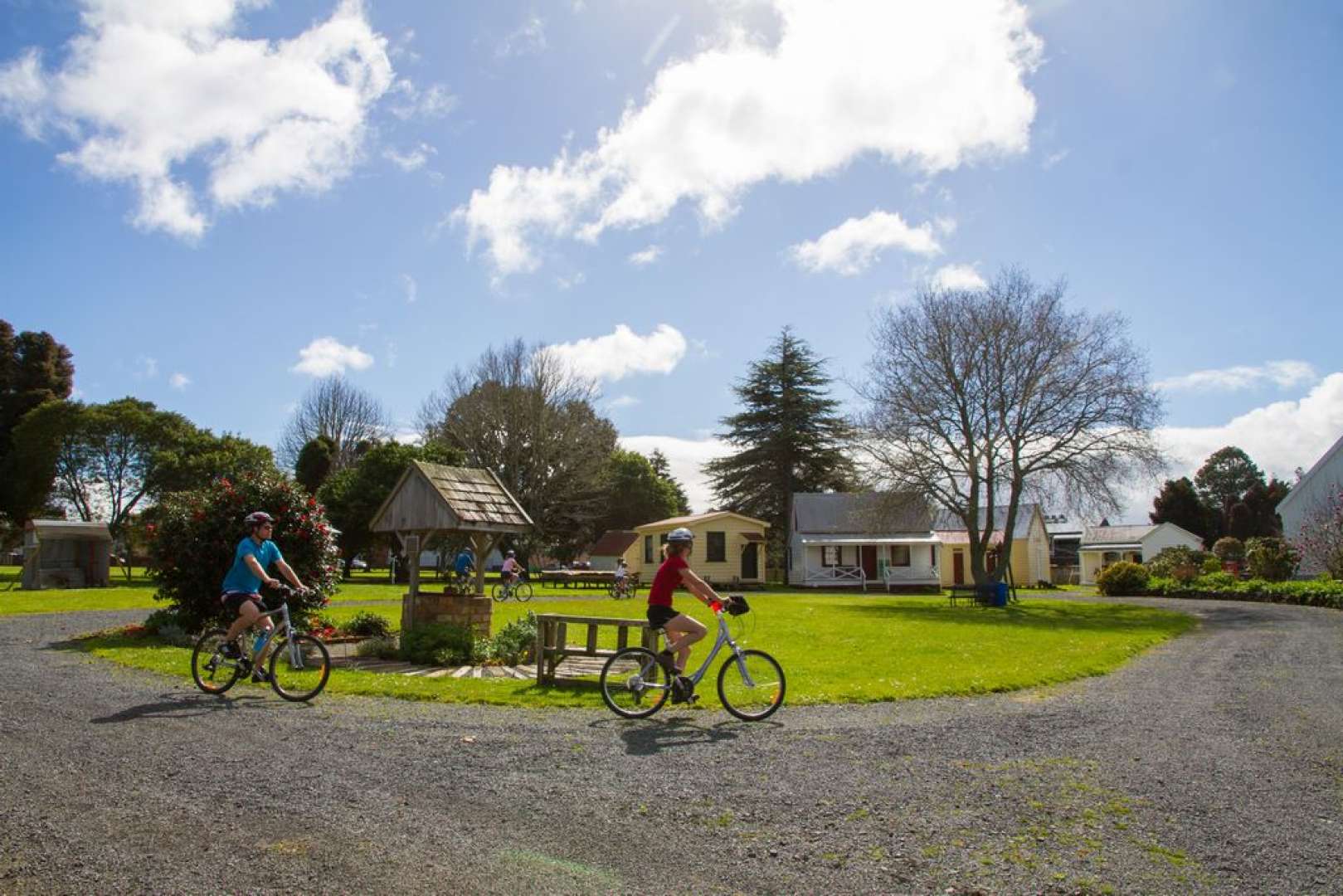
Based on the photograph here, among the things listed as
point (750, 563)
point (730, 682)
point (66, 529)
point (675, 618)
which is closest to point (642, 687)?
point (675, 618)

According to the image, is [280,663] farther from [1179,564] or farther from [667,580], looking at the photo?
[1179,564]

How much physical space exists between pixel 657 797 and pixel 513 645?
24.7ft

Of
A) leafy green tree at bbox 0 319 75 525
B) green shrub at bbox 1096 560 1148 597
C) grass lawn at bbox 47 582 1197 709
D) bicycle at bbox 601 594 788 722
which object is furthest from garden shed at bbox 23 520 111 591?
green shrub at bbox 1096 560 1148 597

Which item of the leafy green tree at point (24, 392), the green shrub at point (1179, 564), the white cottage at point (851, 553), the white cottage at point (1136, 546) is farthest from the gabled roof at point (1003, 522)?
the leafy green tree at point (24, 392)

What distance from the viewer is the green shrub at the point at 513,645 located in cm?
1256

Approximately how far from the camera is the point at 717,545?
4688cm

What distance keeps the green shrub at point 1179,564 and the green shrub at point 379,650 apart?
32.8 m

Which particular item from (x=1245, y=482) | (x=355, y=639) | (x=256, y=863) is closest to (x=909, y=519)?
(x=355, y=639)

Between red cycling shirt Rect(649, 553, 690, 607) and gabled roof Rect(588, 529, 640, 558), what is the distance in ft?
171

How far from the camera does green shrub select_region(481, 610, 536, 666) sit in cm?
1256

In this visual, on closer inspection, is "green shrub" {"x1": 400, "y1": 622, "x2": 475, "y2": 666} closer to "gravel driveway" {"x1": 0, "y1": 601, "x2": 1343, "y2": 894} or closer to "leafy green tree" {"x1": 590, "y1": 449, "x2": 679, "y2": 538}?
"gravel driveway" {"x1": 0, "y1": 601, "x2": 1343, "y2": 894}

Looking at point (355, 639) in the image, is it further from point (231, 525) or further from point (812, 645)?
point (812, 645)

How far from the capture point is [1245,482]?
83.1 m

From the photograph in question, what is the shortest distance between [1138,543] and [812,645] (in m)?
58.3
